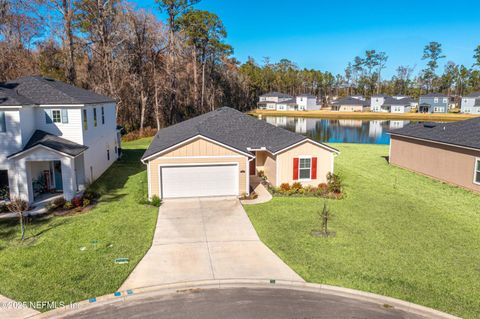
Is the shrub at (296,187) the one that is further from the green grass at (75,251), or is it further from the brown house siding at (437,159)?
the brown house siding at (437,159)

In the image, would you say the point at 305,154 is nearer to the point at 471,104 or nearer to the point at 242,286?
the point at 242,286

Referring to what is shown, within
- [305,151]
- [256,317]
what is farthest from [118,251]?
[305,151]

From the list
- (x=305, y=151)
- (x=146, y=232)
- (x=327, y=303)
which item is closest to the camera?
(x=327, y=303)

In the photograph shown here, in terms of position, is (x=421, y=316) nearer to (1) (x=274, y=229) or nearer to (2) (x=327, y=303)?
(2) (x=327, y=303)

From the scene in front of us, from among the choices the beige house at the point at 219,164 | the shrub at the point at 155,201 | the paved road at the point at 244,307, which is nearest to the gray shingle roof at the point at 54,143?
the beige house at the point at 219,164

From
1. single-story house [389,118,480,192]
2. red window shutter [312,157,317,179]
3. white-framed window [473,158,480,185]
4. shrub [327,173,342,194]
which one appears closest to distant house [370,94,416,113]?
single-story house [389,118,480,192]
